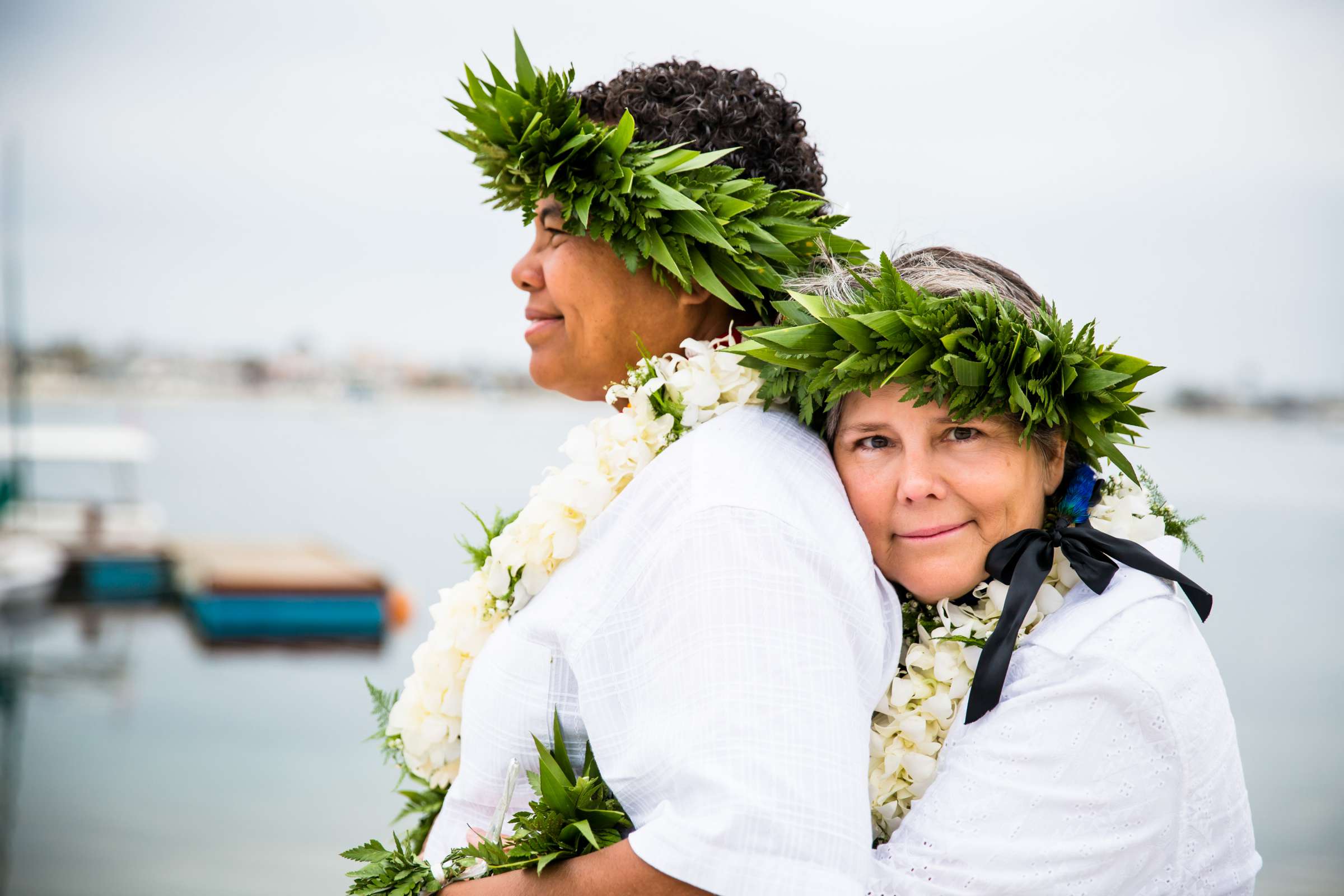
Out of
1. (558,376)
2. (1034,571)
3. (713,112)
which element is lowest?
(1034,571)

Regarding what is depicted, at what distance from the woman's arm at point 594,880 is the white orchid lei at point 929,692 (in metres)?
0.40

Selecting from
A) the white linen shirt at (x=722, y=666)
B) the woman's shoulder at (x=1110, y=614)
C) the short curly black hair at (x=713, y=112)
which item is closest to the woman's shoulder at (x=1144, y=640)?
the woman's shoulder at (x=1110, y=614)

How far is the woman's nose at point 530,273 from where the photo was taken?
2125mm

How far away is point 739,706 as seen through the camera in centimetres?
136

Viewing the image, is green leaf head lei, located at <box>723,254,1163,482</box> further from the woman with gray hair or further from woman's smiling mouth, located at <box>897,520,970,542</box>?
woman's smiling mouth, located at <box>897,520,970,542</box>

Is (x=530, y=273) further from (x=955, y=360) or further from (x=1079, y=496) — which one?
(x=1079, y=496)

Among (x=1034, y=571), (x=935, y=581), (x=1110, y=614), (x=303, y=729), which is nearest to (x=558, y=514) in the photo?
(x=935, y=581)

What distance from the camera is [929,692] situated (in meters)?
1.73

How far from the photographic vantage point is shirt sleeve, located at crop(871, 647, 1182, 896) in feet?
4.90

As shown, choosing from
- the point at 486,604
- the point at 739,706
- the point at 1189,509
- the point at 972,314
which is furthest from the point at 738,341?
the point at 1189,509

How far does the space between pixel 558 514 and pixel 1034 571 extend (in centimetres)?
71

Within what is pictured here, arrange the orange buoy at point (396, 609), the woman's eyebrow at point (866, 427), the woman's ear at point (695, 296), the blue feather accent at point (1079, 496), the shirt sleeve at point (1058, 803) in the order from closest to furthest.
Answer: the shirt sleeve at point (1058, 803), the woman's eyebrow at point (866, 427), the blue feather accent at point (1079, 496), the woman's ear at point (695, 296), the orange buoy at point (396, 609)

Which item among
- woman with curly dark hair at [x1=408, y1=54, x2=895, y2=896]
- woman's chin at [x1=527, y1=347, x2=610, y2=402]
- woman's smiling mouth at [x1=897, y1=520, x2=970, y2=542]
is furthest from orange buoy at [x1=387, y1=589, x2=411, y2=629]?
woman's smiling mouth at [x1=897, y1=520, x2=970, y2=542]

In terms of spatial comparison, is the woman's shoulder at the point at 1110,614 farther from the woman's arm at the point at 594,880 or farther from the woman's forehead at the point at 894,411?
the woman's arm at the point at 594,880
